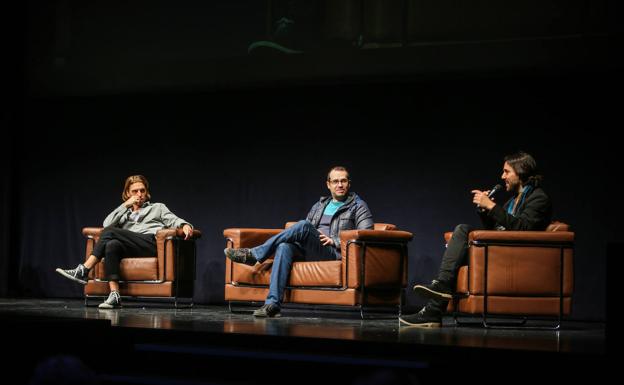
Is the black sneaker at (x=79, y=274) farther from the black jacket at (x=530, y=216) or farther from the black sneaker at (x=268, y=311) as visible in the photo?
the black jacket at (x=530, y=216)

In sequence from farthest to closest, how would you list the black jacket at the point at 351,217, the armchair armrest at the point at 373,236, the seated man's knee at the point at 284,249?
the black jacket at the point at 351,217
the seated man's knee at the point at 284,249
the armchair armrest at the point at 373,236

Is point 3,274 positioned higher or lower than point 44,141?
lower

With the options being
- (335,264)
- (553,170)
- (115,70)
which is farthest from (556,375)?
(115,70)

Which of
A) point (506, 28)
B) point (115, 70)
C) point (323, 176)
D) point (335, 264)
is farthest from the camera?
point (115, 70)

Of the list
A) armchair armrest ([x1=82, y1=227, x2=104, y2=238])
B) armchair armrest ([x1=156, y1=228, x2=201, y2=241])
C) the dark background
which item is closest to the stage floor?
armchair armrest ([x1=156, y1=228, x2=201, y2=241])

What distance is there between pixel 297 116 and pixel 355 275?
202 centimetres

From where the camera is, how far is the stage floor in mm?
3271

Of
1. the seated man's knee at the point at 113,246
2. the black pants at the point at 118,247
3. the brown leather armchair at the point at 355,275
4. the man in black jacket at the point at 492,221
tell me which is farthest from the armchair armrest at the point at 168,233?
the man in black jacket at the point at 492,221

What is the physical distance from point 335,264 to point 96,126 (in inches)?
130

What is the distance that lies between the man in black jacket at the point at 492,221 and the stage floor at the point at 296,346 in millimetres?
334

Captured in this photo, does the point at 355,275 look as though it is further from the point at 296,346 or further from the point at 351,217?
the point at 296,346

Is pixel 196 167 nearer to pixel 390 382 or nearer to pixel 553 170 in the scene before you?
pixel 553 170

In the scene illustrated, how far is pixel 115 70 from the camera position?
281 inches

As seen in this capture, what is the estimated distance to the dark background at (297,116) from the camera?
19.3 feet
